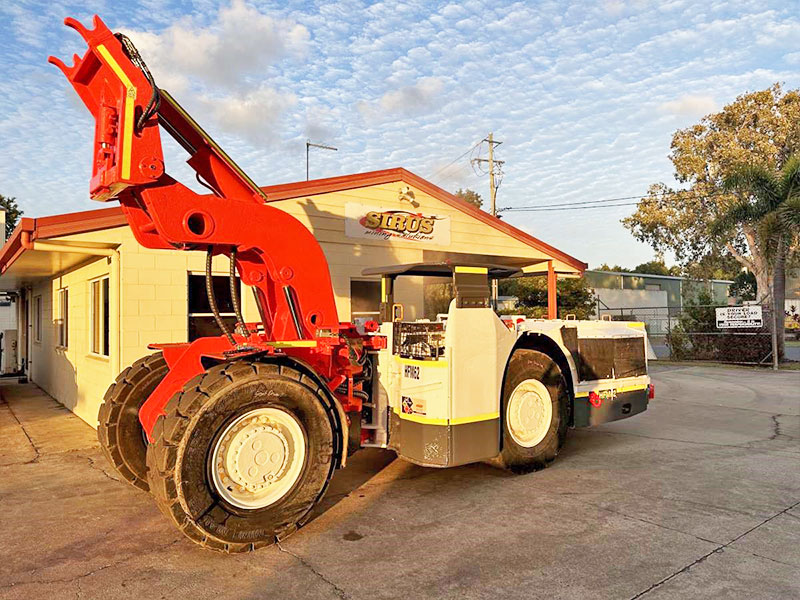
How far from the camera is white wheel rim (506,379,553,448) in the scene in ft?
19.5

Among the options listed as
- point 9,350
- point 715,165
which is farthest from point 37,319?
point 715,165

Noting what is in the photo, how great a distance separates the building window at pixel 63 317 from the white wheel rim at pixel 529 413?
32.1 feet

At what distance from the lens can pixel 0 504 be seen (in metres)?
5.39

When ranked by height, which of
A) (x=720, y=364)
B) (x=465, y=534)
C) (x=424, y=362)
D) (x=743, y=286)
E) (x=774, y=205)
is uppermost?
(x=774, y=205)

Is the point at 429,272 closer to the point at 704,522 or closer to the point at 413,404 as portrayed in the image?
the point at 413,404

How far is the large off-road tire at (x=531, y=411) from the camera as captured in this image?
19.2 ft

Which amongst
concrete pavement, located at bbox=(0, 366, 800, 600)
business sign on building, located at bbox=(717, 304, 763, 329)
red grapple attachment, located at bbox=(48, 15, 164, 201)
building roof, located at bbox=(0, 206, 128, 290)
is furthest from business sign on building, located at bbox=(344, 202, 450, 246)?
business sign on building, located at bbox=(717, 304, 763, 329)

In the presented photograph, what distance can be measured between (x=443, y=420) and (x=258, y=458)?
164 cm

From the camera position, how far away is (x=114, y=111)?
13.5 ft

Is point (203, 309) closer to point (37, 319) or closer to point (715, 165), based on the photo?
point (37, 319)

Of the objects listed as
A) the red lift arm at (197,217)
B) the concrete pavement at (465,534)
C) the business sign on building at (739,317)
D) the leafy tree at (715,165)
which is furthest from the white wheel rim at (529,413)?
the leafy tree at (715,165)

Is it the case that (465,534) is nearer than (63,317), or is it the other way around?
(465,534)

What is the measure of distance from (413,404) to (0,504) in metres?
3.94

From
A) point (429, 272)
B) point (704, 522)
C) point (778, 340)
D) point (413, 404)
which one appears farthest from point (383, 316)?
point (778, 340)
